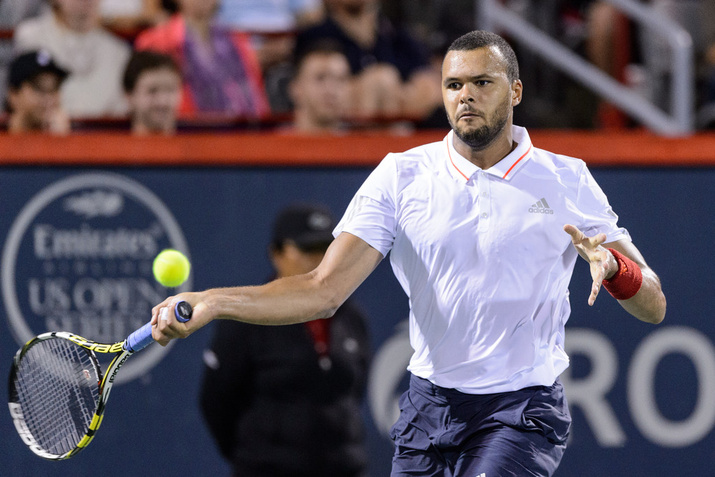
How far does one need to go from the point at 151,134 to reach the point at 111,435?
5.57ft

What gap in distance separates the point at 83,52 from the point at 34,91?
72 centimetres

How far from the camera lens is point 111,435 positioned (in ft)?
19.9

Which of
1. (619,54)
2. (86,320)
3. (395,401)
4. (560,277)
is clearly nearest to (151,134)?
(86,320)

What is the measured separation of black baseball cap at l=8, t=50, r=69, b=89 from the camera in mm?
6352

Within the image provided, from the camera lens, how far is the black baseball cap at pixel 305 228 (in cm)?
555

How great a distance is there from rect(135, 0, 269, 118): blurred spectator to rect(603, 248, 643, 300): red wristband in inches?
161

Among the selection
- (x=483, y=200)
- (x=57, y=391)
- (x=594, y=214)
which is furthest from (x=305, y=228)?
(x=594, y=214)

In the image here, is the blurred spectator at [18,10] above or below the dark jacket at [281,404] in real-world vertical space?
above

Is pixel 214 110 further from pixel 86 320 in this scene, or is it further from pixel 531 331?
pixel 531 331

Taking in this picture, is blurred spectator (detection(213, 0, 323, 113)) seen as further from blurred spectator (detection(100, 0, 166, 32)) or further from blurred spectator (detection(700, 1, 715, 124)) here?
blurred spectator (detection(700, 1, 715, 124))

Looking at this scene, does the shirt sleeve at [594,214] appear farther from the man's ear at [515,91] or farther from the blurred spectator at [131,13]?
the blurred spectator at [131,13]

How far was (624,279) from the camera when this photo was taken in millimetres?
3543

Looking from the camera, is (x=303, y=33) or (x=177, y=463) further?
(x=303, y=33)

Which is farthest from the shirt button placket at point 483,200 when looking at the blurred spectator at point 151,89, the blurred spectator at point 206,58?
the blurred spectator at point 206,58
